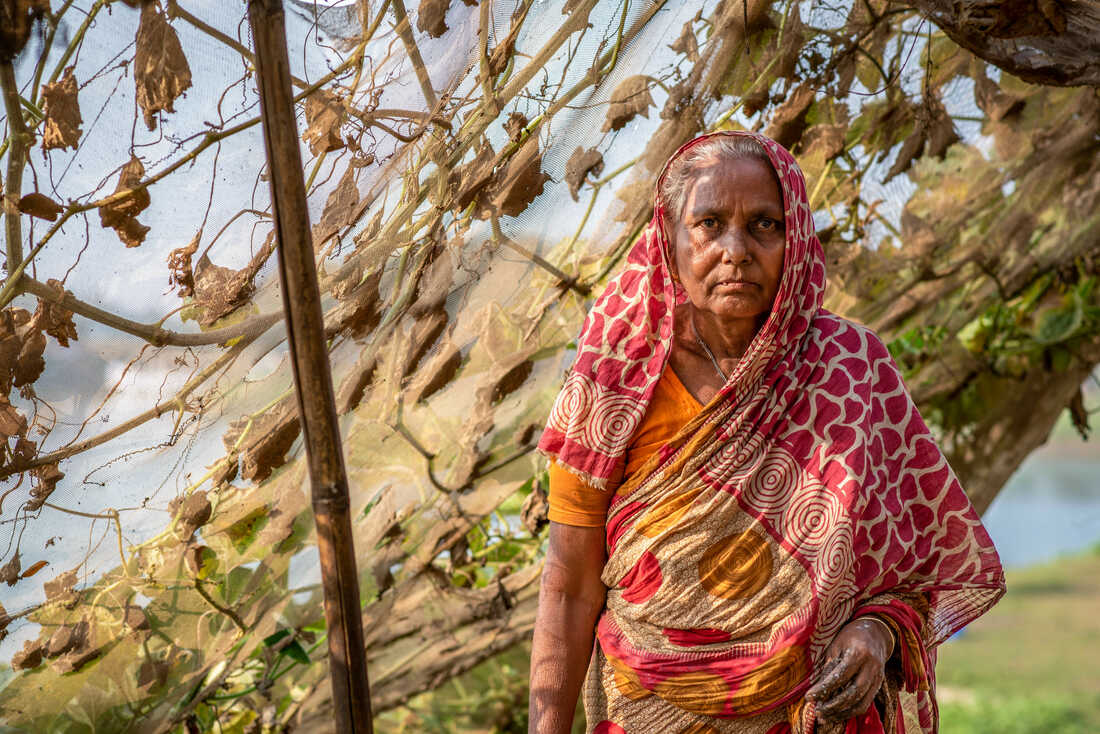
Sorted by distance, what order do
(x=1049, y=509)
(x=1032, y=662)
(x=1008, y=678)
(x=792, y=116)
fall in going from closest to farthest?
(x=792, y=116)
(x=1008, y=678)
(x=1032, y=662)
(x=1049, y=509)

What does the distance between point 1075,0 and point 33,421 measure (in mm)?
2003

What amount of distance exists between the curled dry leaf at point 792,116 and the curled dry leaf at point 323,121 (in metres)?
1.22

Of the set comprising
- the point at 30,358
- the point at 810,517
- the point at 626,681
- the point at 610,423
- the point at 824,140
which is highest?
the point at 824,140

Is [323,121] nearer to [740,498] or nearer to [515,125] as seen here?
[515,125]

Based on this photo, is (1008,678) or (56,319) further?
(1008,678)

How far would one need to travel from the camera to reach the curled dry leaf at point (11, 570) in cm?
193

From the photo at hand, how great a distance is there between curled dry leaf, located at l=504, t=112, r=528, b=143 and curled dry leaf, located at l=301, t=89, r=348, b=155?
35 cm

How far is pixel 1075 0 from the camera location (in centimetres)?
191

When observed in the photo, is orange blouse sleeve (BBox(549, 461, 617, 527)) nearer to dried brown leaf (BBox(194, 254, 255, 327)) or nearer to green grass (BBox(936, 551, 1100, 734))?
dried brown leaf (BBox(194, 254, 255, 327))

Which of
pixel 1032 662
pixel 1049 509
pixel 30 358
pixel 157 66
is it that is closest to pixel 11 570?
pixel 30 358

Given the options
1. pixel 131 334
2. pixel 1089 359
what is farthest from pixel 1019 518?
pixel 131 334

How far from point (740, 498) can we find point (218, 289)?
101 cm

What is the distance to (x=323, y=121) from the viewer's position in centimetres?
184

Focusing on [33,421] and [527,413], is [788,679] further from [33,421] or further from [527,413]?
[33,421]
